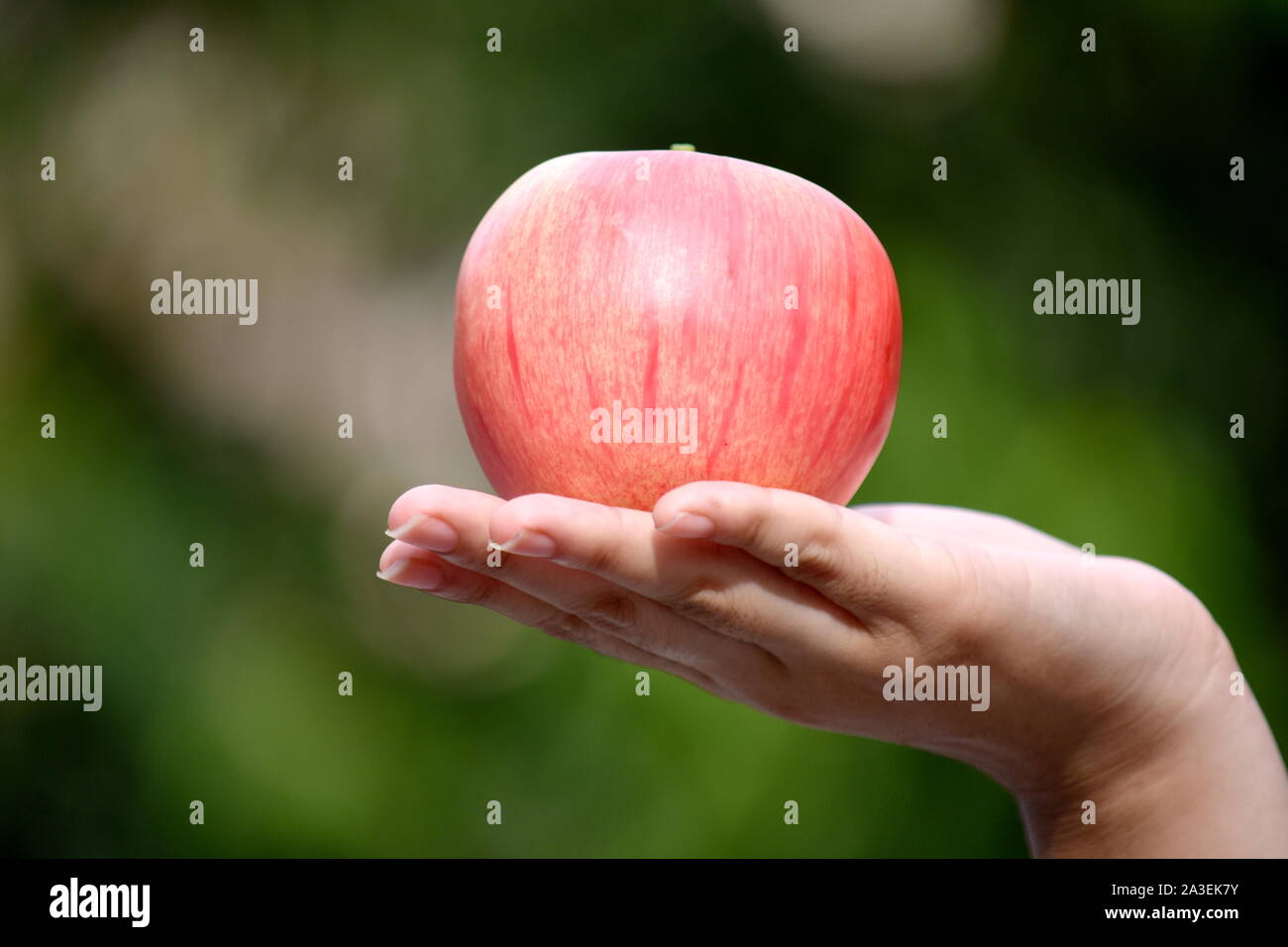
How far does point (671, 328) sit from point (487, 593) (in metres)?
0.38

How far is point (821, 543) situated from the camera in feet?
3.80

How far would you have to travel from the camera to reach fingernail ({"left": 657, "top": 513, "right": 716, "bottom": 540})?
109 cm

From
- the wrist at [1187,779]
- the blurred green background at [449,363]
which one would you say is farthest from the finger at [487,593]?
the blurred green background at [449,363]

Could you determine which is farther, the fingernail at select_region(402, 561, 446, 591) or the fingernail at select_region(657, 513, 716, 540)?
the fingernail at select_region(402, 561, 446, 591)

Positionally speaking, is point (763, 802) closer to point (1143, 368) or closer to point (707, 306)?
point (1143, 368)

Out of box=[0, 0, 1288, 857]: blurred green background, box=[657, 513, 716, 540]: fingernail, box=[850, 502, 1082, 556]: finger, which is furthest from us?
box=[0, 0, 1288, 857]: blurred green background

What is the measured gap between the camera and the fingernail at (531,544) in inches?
43.1

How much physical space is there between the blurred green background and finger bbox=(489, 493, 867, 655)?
222cm

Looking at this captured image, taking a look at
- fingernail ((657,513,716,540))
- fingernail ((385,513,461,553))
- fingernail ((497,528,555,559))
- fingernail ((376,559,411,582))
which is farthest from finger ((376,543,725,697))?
fingernail ((657,513,716,540))
